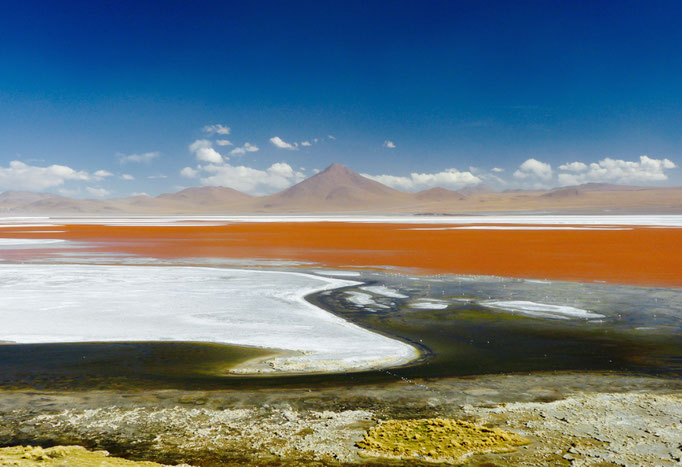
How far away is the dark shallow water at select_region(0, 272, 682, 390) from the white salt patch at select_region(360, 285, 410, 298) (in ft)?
3.24

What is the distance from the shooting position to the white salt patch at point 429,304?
10.8 metres

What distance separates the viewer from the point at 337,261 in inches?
771

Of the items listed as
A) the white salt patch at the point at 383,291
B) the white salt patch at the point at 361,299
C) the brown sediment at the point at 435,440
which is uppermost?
the white salt patch at the point at 383,291

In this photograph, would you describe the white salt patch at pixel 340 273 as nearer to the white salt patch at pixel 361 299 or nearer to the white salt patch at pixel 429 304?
the white salt patch at pixel 361 299

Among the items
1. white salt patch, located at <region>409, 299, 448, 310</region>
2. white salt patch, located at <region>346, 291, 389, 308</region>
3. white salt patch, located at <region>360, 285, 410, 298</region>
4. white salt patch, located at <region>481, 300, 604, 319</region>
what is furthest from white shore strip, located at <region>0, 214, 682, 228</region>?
white salt patch, located at <region>346, 291, 389, 308</region>

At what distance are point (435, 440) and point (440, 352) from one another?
311cm

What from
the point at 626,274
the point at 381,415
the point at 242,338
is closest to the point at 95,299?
the point at 242,338

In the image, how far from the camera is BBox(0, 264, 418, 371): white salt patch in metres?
7.84

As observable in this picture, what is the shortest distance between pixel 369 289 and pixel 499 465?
356 inches

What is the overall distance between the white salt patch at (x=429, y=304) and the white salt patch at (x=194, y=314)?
1.99 m

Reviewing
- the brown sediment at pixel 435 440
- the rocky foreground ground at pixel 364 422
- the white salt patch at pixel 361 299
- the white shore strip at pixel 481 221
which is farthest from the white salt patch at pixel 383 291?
the white shore strip at pixel 481 221

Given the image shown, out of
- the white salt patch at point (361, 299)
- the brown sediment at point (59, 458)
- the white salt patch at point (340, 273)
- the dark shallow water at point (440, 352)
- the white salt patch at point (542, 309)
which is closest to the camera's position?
the brown sediment at point (59, 458)

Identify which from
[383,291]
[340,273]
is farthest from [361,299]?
[340,273]

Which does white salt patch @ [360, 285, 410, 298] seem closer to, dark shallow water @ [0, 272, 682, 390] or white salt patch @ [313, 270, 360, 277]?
dark shallow water @ [0, 272, 682, 390]
